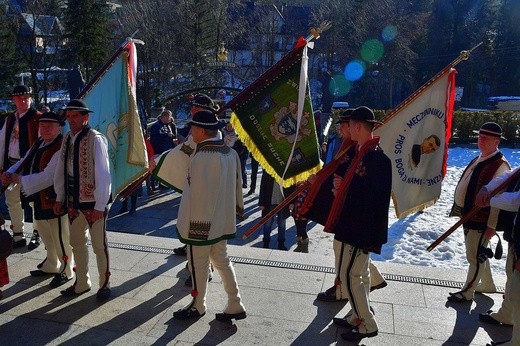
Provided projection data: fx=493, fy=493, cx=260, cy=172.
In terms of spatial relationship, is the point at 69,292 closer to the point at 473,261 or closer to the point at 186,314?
the point at 186,314

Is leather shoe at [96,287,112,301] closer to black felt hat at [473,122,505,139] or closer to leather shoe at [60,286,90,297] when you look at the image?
leather shoe at [60,286,90,297]

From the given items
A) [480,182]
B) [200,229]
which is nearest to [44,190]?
[200,229]

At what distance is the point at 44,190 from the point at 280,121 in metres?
2.52

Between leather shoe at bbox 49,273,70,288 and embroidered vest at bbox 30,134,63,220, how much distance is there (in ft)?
2.14

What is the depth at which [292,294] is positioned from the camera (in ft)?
16.8

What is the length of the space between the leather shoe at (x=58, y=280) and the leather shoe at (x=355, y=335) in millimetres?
3013

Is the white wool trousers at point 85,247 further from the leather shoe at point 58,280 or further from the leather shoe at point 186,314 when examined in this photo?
the leather shoe at point 186,314

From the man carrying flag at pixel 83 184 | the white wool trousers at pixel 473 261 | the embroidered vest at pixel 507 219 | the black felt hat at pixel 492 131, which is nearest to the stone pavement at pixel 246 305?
the white wool trousers at pixel 473 261

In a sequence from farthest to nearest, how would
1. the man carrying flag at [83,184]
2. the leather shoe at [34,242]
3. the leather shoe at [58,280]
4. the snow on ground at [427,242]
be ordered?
the snow on ground at [427,242]
the leather shoe at [34,242]
the leather shoe at [58,280]
the man carrying flag at [83,184]

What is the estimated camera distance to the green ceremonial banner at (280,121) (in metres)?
4.79

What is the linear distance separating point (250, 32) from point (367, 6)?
8.11 meters

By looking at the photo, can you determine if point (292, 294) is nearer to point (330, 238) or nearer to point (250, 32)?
point (330, 238)

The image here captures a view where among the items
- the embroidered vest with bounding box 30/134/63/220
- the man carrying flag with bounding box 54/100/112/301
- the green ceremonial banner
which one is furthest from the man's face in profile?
the embroidered vest with bounding box 30/134/63/220

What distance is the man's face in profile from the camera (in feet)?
18.6
